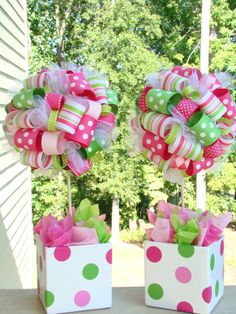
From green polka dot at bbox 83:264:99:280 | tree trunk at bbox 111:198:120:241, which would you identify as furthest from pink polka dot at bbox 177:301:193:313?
tree trunk at bbox 111:198:120:241

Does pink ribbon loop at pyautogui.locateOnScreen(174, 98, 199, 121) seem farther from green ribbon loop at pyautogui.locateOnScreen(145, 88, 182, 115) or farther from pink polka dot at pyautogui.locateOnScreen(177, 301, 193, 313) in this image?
pink polka dot at pyautogui.locateOnScreen(177, 301, 193, 313)

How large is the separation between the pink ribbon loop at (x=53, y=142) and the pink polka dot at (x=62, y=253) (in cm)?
22

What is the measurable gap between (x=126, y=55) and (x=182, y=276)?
6392 mm

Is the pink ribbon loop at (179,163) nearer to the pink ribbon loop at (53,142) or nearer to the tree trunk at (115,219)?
the pink ribbon loop at (53,142)

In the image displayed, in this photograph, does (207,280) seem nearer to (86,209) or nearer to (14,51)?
(86,209)

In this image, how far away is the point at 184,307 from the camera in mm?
1188

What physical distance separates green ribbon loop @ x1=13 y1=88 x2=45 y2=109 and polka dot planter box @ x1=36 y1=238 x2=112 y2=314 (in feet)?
1.10

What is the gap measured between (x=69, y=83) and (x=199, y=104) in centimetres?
30

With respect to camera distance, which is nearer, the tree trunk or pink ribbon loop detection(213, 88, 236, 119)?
pink ribbon loop detection(213, 88, 236, 119)

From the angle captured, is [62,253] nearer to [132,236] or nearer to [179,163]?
[179,163]

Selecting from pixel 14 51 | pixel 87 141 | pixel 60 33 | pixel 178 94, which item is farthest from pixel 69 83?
pixel 60 33

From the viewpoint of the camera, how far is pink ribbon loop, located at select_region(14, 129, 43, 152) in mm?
1143

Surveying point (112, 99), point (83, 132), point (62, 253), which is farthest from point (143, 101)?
point (62, 253)

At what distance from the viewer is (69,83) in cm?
114
